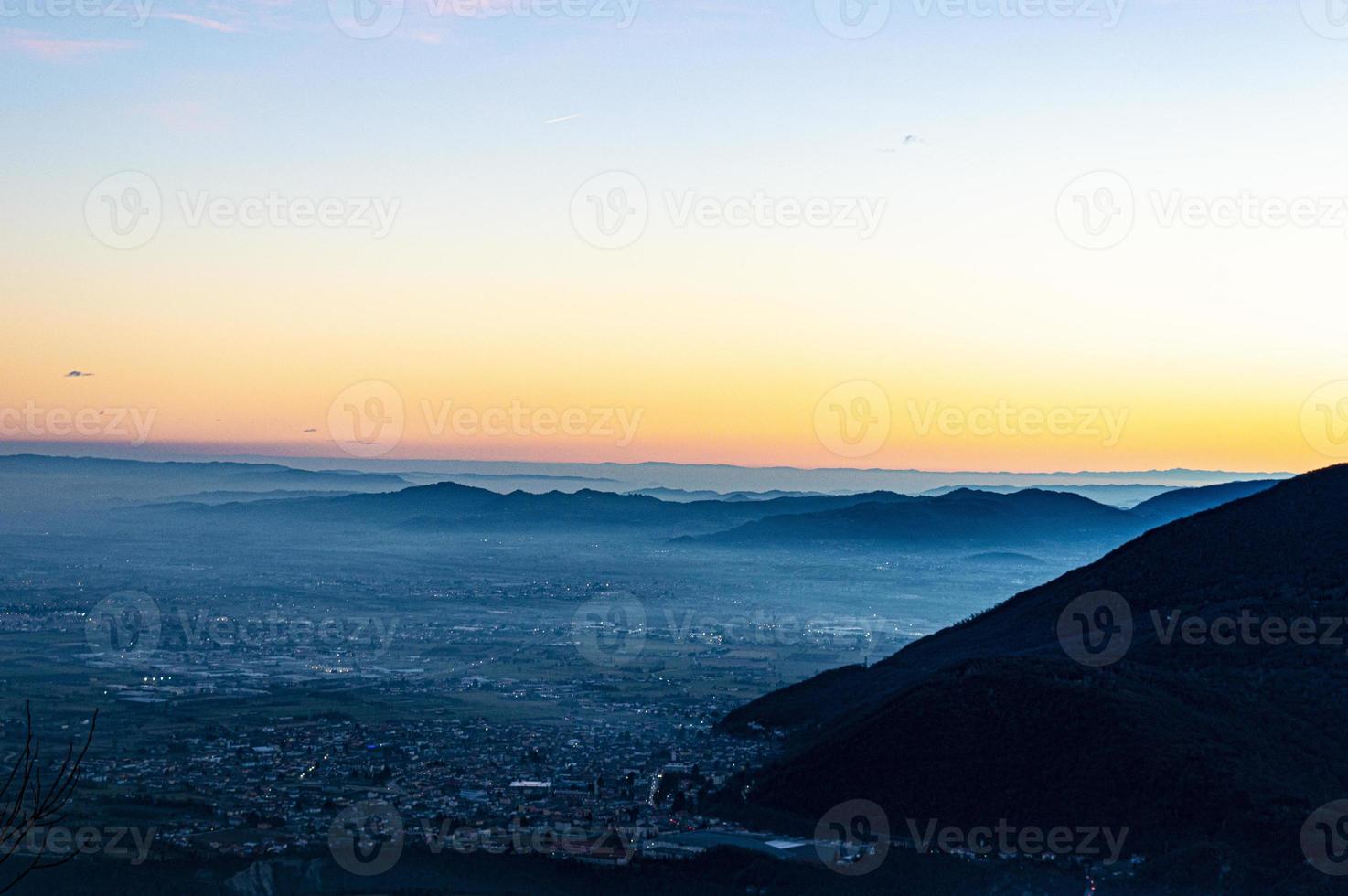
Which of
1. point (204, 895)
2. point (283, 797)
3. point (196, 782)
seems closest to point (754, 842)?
point (204, 895)

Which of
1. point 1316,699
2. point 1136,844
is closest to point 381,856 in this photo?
point 1136,844

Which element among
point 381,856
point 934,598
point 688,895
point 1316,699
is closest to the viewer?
point 688,895

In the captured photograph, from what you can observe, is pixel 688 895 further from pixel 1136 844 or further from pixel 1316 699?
pixel 1316 699

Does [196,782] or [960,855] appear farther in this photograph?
[196,782]

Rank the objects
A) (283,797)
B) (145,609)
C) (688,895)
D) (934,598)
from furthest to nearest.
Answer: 1. (934,598)
2. (145,609)
3. (283,797)
4. (688,895)

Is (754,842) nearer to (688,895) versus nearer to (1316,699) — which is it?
(688,895)

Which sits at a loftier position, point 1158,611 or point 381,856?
point 1158,611
